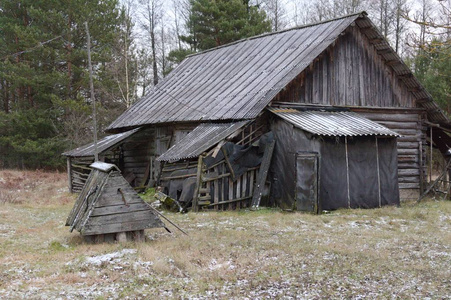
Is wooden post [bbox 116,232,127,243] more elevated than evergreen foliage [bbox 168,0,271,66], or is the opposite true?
evergreen foliage [bbox 168,0,271,66]

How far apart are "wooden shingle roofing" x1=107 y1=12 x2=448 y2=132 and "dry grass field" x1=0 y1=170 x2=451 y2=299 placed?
4.94 m

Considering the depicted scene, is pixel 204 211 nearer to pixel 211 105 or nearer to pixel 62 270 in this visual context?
pixel 211 105

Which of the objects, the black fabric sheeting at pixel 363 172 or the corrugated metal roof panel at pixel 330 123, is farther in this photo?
the black fabric sheeting at pixel 363 172

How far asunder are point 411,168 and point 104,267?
44.8 feet

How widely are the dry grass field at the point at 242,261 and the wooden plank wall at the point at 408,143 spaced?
19.1 ft

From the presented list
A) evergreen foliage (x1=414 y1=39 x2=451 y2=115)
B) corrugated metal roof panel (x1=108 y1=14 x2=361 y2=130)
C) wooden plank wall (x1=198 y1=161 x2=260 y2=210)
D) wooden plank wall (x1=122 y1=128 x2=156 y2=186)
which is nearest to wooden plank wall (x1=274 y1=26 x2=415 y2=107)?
corrugated metal roof panel (x1=108 y1=14 x2=361 y2=130)

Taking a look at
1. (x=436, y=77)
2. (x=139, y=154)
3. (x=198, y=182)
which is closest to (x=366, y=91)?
(x=198, y=182)

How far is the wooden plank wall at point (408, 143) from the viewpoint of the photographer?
Answer: 17.6 metres

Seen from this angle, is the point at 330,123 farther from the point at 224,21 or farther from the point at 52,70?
the point at 52,70

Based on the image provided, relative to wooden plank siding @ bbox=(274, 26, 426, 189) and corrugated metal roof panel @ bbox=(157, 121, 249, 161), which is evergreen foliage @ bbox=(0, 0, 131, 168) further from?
wooden plank siding @ bbox=(274, 26, 426, 189)

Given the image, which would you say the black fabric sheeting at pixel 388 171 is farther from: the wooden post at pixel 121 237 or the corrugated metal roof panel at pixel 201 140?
the wooden post at pixel 121 237

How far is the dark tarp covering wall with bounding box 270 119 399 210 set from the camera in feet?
43.6

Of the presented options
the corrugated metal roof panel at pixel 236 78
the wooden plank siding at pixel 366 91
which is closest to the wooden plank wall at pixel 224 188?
the corrugated metal roof panel at pixel 236 78

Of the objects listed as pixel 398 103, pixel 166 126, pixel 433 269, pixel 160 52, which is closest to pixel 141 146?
pixel 166 126
